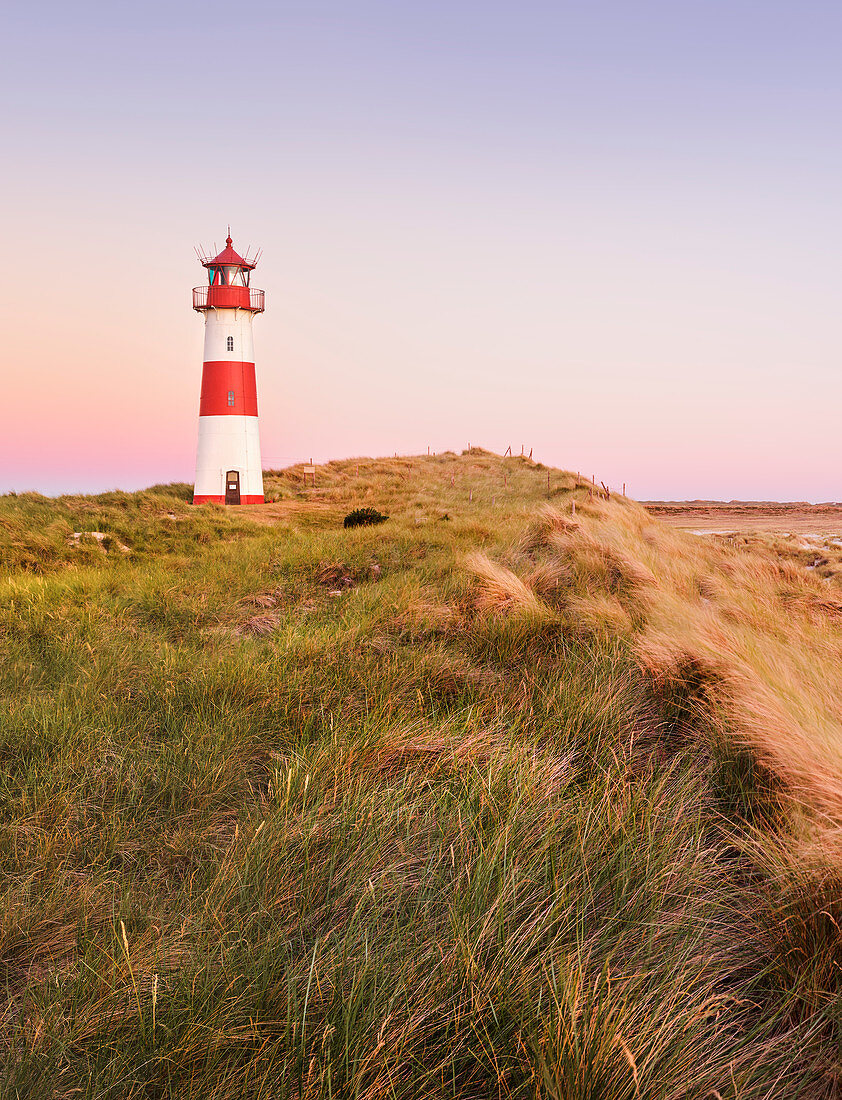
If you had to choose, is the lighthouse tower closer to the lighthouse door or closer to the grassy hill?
the lighthouse door

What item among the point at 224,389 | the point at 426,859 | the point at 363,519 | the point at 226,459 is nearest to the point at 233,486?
the point at 226,459

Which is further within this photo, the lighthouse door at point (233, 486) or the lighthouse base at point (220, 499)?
the lighthouse door at point (233, 486)

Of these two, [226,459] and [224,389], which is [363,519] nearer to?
[226,459]

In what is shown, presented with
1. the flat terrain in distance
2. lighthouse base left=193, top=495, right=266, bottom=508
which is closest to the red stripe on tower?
lighthouse base left=193, top=495, right=266, bottom=508

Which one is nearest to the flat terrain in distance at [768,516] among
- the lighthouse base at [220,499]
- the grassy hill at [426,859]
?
the lighthouse base at [220,499]

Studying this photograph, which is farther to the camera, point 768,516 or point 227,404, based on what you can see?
point 768,516

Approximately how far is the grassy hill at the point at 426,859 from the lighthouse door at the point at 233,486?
2237 centimetres

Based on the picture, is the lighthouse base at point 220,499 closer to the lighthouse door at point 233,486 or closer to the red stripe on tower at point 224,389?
the lighthouse door at point 233,486

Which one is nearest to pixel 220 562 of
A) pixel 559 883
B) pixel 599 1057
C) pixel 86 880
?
pixel 86 880

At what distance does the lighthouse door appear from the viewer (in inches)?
1075

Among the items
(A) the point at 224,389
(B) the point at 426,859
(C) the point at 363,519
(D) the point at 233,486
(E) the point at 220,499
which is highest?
(A) the point at 224,389

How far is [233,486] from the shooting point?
27422 millimetres

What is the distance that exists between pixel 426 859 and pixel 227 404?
27.5m

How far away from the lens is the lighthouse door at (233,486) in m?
27.3
